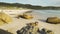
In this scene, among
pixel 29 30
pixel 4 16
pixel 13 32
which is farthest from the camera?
pixel 4 16

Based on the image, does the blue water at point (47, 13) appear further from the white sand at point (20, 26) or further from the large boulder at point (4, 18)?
the large boulder at point (4, 18)

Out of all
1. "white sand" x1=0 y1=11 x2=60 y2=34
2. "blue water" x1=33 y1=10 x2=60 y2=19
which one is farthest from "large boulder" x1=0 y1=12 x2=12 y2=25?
"blue water" x1=33 y1=10 x2=60 y2=19

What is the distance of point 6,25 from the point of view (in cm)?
108

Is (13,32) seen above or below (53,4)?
below

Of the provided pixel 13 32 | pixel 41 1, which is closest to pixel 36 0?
pixel 41 1

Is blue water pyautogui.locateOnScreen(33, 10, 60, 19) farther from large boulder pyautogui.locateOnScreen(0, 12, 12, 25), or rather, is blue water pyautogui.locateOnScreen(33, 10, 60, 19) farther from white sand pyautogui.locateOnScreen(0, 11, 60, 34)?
large boulder pyautogui.locateOnScreen(0, 12, 12, 25)

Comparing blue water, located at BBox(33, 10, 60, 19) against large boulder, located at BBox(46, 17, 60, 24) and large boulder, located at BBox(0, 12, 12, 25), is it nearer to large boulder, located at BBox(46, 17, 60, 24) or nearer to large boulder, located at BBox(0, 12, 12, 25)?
large boulder, located at BBox(46, 17, 60, 24)

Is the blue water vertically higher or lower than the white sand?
higher

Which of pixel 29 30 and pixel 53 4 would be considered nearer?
pixel 29 30

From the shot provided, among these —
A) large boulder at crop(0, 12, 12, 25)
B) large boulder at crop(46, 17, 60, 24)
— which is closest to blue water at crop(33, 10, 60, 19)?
large boulder at crop(46, 17, 60, 24)

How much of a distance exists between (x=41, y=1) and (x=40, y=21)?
0.19 m

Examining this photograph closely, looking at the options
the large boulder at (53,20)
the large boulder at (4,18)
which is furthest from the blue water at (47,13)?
the large boulder at (4,18)

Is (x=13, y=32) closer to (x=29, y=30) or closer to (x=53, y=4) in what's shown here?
(x=29, y=30)

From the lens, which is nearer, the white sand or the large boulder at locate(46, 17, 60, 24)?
the white sand
